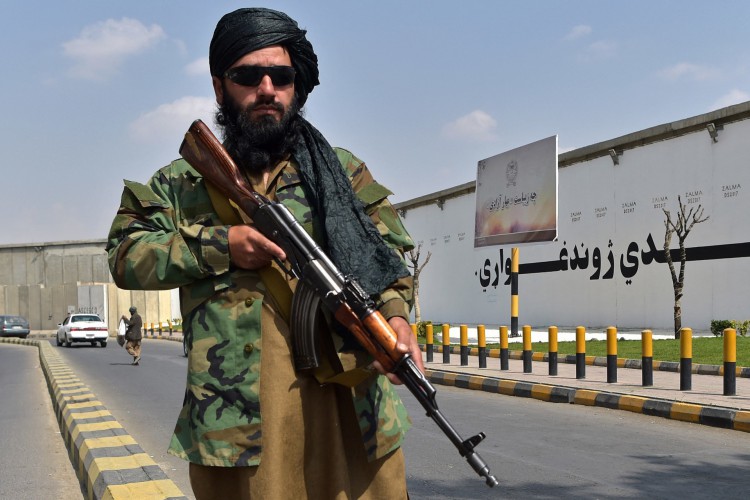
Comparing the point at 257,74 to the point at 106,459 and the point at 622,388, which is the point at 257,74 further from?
the point at 622,388

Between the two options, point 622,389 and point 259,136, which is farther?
point 622,389

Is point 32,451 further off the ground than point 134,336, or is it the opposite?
point 32,451

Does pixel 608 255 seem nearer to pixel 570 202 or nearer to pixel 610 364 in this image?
pixel 570 202

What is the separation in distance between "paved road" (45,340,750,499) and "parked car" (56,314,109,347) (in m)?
22.2

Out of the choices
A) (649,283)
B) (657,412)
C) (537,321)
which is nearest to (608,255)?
(649,283)

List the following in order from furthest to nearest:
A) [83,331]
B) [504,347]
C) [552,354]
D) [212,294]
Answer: [83,331] < [504,347] < [552,354] < [212,294]

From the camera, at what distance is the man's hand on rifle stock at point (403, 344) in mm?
2236

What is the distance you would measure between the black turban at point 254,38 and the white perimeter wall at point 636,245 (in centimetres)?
1954

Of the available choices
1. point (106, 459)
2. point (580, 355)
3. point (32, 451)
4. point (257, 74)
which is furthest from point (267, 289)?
point (580, 355)

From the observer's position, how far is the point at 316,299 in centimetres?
228

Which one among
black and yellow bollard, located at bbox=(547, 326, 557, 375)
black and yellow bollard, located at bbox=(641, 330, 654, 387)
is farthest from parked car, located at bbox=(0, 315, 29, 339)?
black and yellow bollard, located at bbox=(641, 330, 654, 387)

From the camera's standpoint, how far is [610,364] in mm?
12070

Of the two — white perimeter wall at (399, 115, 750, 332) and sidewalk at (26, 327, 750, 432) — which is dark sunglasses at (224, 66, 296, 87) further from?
white perimeter wall at (399, 115, 750, 332)

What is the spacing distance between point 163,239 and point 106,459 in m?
4.32
